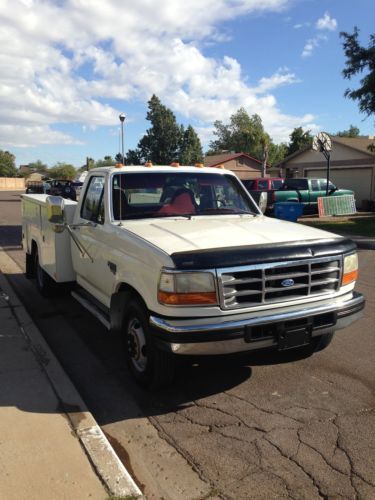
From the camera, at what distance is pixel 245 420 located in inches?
138

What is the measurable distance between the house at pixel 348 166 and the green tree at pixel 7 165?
298 feet

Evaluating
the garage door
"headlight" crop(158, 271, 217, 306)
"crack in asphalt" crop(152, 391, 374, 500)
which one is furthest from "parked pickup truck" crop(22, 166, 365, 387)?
the garage door

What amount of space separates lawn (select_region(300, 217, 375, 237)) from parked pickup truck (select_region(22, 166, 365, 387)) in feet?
36.0

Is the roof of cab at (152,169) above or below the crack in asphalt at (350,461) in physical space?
above

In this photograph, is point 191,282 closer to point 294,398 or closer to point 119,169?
point 294,398

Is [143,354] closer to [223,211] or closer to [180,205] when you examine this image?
[180,205]

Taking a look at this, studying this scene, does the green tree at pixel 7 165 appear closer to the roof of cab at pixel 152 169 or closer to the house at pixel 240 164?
the house at pixel 240 164

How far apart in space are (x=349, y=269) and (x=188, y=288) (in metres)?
1.55

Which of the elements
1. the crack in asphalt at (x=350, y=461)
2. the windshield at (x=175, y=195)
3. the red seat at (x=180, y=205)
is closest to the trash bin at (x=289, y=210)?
the windshield at (x=175, y=195)

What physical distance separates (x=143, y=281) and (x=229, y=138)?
320 ft

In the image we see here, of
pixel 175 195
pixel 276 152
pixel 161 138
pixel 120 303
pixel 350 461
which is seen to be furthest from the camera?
pixel 276 152

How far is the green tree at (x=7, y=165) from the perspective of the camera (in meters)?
109

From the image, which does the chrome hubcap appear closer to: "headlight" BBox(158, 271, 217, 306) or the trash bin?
"headlight" BBox(158, 271, 217, 306)

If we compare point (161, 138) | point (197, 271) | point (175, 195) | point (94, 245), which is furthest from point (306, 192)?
point (161, 138)
